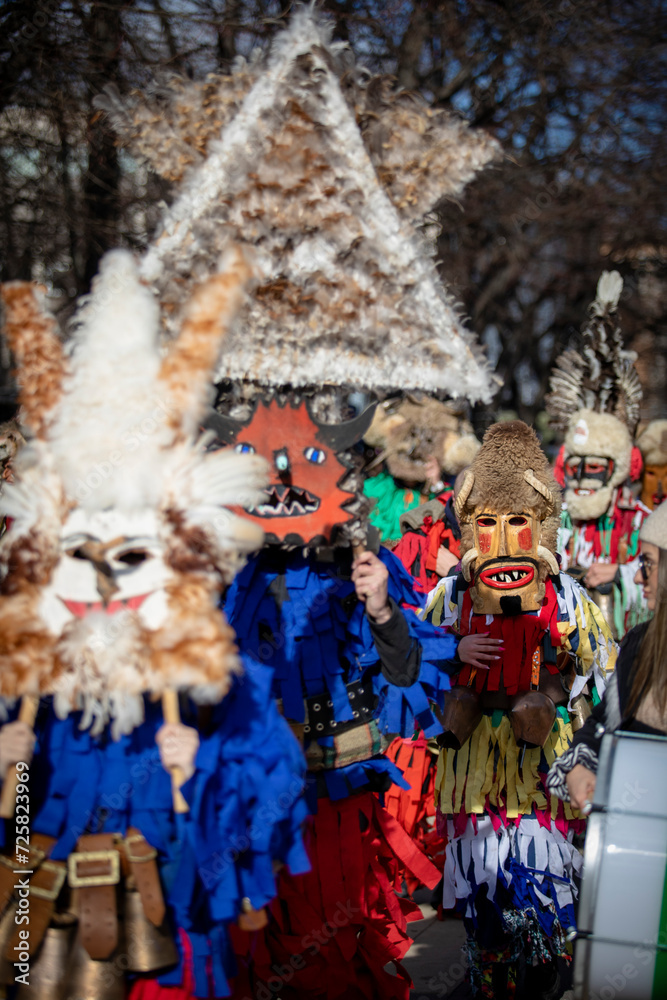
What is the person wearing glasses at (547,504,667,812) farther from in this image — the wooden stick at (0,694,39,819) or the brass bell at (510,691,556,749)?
the wooden stick at (0,694,39,819)

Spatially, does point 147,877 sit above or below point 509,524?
below

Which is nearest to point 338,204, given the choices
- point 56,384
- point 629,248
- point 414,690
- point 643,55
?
point 56,384

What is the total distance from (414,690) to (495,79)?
349 inches

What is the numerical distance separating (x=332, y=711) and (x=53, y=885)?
104 centimetres

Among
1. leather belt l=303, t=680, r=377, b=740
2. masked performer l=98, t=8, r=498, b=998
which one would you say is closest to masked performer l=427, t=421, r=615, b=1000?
masked performer l=98, t=8, r=498, b=998

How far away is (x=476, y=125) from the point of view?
10391 mm

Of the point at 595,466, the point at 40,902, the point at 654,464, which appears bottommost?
the point at 40,902

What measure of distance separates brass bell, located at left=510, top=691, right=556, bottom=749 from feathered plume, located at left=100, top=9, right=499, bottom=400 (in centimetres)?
111

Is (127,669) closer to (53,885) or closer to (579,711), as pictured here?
(53,885)

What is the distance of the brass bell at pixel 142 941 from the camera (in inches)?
77.8

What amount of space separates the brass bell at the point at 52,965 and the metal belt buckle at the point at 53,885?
0.06 m

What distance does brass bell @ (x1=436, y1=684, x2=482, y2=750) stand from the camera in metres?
3.24

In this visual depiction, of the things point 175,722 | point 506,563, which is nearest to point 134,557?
point 175,722

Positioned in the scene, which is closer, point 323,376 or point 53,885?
point 53,885
